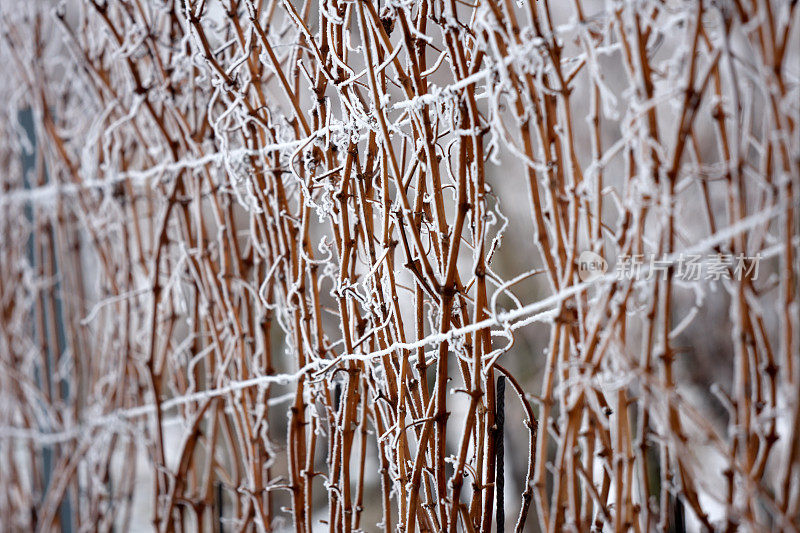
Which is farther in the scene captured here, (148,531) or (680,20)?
(148,531)

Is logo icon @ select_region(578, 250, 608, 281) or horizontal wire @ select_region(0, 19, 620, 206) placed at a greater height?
horizontal wire @ select_region(0, 19, 620, 206)

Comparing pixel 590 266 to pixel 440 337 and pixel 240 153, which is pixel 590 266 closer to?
pixel 440 337

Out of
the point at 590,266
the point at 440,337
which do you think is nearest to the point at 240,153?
the point at 440,337

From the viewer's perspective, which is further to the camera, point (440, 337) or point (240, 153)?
point (240, 153)

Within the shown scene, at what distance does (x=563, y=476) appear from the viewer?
679 mm

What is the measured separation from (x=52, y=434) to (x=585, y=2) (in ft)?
3.78

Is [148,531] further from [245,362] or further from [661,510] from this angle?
[661,510]

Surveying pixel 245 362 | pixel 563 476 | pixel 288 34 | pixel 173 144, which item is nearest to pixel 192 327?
pixel 245 362

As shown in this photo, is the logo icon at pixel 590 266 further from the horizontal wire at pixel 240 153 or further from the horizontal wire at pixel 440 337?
the horizontal wire at pixel 240 153

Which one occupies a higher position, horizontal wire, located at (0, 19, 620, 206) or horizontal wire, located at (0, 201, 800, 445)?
horizontal wire, located at (0, 19, 620, 206)

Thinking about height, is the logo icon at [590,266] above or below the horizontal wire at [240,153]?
below

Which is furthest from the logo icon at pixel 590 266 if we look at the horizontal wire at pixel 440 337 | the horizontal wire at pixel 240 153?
the horizontal wire at pixel 240 153

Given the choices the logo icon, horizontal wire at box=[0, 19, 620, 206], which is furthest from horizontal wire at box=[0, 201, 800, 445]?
horizontal wire at box=[0, 19, 620, 206]

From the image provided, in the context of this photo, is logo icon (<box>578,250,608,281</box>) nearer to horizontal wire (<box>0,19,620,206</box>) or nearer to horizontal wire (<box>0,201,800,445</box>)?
horizontal wire (<box>0,201,800,445</box>)
